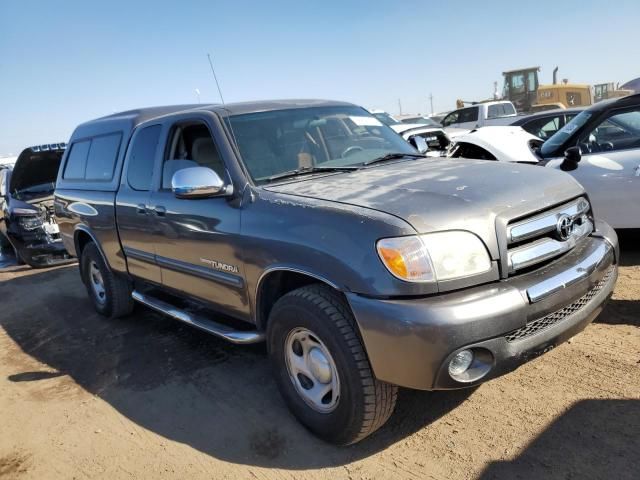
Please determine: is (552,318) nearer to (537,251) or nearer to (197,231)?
(537,251)

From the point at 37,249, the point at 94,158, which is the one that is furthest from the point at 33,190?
the point at 94,158

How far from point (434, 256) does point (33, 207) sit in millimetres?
7860

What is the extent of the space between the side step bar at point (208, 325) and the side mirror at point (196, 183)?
927 mm

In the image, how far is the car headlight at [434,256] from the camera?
93.7 inches

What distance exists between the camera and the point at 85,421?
3.50m

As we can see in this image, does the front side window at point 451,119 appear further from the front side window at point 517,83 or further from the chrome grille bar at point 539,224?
the chrome grille bar at point 539,224

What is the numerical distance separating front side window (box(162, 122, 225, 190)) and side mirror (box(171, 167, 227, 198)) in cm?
41

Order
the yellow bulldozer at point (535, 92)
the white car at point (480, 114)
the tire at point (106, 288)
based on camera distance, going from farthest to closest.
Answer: the yellow bulldozer at point (535, 92), the white car at point (480, 114), the tire at point (106, 288)

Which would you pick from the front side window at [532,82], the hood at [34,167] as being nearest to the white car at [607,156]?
the hood at [34,167]

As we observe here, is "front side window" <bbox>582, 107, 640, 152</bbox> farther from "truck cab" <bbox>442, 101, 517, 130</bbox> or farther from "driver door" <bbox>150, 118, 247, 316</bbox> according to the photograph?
"truck cab" <bbox>442, 101, 517, 130</bbox>

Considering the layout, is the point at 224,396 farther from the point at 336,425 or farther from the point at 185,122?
the point at 185,122

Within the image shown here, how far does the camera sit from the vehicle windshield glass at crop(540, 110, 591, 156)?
538 centimetres

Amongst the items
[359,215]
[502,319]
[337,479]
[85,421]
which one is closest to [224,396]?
[85,421]

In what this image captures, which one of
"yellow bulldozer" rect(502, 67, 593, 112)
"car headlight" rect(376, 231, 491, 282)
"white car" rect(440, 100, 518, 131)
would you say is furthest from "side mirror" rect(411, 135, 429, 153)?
"yellow bulldozer" rect(502, 67, 593, 112)
